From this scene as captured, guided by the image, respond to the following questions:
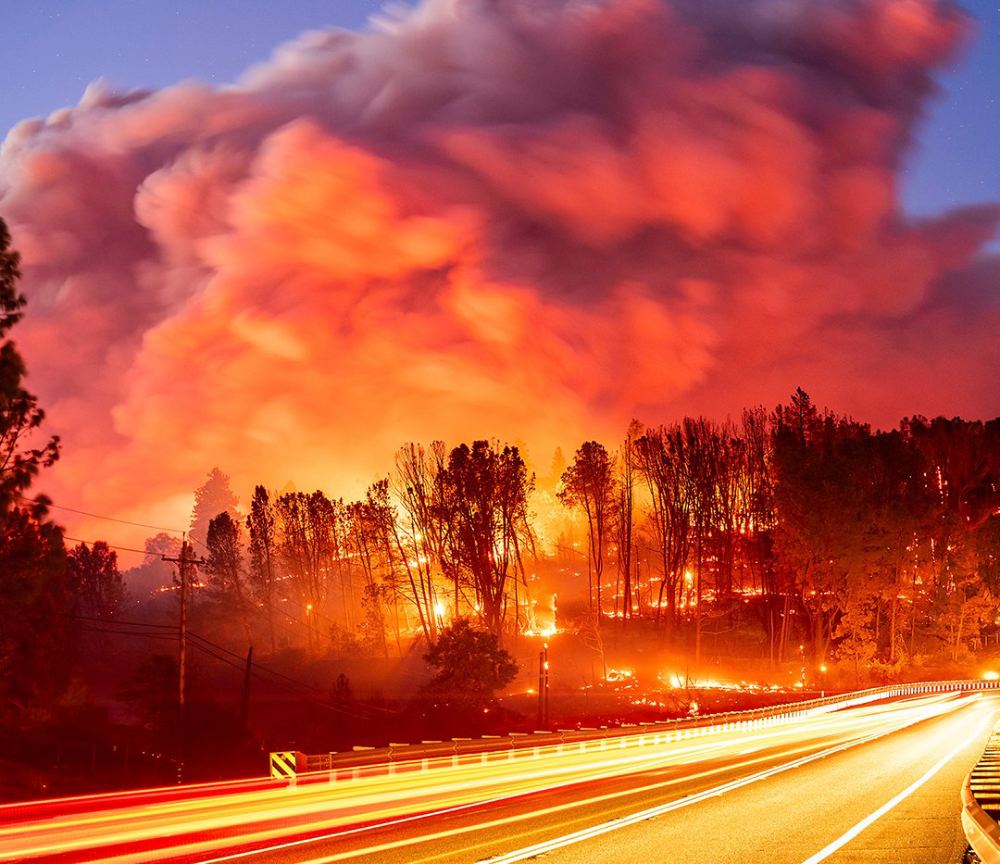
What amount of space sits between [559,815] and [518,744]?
59.4 feet

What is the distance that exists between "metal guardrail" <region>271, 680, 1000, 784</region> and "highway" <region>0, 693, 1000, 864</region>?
0.45m

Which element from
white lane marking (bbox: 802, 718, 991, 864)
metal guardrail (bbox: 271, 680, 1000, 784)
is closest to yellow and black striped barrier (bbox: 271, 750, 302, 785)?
metal guardrail (bbox: 271, 680, 1000, 784)

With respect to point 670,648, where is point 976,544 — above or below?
above

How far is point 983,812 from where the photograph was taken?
10.8 metres

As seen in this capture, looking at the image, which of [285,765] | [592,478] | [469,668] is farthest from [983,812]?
[592,478]

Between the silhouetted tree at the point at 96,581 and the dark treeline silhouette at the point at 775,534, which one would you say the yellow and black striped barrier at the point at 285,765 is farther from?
the silhouetted tree at the point at 96,581

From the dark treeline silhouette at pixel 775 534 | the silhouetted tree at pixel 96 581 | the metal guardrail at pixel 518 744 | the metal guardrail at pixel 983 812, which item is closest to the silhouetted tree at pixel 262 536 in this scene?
the dark treeline silhouette at pixel 775 534

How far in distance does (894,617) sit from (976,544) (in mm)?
10814

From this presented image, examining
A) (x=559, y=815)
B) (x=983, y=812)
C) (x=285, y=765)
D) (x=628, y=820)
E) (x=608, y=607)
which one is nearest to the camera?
(x=983, y=812)

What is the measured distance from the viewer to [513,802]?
19125 mm

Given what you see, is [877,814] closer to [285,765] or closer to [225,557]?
[285,765]

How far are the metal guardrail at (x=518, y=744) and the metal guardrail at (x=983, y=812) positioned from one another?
1585 centimetres

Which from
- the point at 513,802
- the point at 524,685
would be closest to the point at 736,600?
the point at 524,685

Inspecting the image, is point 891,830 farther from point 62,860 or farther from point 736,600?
point 736,600
